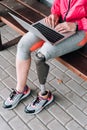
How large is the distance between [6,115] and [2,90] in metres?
0.36

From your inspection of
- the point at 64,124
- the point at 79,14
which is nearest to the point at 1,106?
the point at 64,124

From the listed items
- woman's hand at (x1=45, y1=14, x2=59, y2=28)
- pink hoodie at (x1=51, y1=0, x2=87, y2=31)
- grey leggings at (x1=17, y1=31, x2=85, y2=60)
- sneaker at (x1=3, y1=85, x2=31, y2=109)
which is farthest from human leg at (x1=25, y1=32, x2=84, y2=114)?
sneaker at (x1=3, y1=85, x2=31, y2=109)

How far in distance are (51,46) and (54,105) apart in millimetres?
781

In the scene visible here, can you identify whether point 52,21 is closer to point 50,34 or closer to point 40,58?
point 50,34

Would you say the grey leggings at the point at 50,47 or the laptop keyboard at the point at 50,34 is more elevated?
the laptop keyboard at the point at 50,34

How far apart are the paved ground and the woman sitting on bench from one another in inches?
3.5

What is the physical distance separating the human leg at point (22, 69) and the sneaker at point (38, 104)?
15 cm

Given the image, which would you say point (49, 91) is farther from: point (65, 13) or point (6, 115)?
point (65, 13)

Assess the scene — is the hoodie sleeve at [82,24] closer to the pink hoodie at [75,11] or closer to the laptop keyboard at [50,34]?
the pink hoodie at [75,11]

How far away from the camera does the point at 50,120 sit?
268cm

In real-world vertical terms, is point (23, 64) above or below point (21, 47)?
below

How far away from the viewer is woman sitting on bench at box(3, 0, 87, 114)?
234 cm

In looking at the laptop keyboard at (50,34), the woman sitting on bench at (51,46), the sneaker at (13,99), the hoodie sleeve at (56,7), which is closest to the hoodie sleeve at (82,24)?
the woman sitting on bench at (51,46)

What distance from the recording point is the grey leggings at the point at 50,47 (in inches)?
91.3
